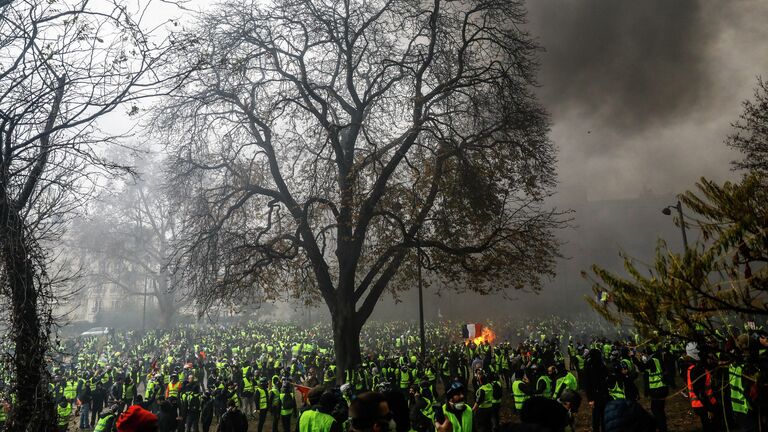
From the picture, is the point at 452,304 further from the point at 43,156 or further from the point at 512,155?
the point at 43,156

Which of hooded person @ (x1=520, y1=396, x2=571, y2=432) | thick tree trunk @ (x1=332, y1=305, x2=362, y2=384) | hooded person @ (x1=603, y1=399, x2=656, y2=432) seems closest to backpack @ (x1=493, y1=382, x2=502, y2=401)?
thick tree trunk @ (x1=332, y1=305, x2=362, y2=384)

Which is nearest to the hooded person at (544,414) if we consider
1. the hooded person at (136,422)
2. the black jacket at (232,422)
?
the hooded person at (136,422)

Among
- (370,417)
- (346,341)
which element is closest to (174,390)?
(346,341)

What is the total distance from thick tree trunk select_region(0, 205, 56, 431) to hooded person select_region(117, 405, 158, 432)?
11.1ft

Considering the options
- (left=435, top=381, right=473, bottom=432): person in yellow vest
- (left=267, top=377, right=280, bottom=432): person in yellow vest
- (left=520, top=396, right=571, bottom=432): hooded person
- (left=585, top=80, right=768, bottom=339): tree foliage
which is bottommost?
(left=267, top=377, right=280, bottom=432): person in yellow vest

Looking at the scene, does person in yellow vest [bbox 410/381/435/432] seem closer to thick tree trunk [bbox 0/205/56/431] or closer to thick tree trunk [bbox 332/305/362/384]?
thick tree trunk [bbox 0/205/56/431]

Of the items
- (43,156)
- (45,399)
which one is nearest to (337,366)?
(45,399)

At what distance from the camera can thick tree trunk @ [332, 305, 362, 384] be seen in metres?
15.2

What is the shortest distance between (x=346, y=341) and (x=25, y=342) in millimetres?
10227

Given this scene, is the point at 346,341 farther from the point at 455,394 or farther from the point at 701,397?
the point at 701,397

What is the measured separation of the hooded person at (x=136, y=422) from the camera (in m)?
3.45

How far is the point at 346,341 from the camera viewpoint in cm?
1539

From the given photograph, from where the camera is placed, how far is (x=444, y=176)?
1529 centimetres

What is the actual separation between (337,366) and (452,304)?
143ft
